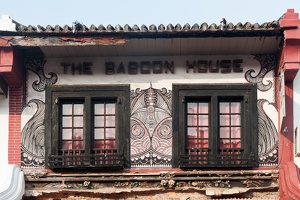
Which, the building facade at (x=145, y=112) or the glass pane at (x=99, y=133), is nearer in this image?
the building facade at (x=145, y=112)

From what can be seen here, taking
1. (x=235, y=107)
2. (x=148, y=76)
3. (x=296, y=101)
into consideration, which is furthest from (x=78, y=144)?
(x=296, y=101)

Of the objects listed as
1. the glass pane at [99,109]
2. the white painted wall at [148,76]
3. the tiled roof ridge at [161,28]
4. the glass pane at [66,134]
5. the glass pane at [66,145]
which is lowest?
the glass pane at [66,145]

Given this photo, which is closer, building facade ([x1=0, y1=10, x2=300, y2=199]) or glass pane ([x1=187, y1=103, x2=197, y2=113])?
building facade ([x1=0, y1=10, x2=300, y2=199])

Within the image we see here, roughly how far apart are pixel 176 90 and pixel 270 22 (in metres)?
2.56

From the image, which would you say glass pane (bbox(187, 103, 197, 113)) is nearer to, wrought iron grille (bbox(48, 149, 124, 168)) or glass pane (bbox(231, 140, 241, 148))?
glass pane (bbox(231, 140, 241, 148))

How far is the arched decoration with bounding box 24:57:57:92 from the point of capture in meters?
15.3

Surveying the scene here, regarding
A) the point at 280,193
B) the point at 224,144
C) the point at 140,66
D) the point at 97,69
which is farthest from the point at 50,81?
the point at 280,193

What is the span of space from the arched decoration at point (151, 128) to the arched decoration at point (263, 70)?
1.86 m

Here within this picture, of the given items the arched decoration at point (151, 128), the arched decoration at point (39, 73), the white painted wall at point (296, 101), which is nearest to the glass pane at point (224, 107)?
the arched decoration at point (151, 128)

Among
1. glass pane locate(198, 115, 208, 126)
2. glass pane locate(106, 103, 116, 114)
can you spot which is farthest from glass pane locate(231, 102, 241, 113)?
glass pane locate(106, 103, 116, 114)

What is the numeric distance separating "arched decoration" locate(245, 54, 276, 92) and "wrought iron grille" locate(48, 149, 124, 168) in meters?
3.38

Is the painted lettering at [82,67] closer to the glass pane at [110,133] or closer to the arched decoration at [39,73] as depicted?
the arched decoration at [39,73]

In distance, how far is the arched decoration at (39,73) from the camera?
15312mm

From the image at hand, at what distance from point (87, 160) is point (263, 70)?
14.4 ft
